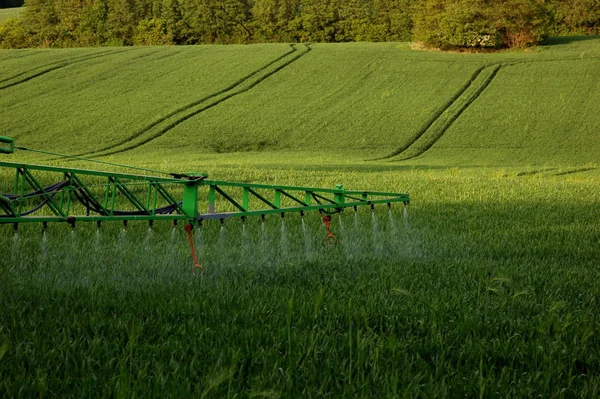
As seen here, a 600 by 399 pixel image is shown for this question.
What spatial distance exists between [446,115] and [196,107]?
1537 cm

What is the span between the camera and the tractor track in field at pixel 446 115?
3462 centimetres

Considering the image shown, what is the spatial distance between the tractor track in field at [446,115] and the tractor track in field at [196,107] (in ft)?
41.8

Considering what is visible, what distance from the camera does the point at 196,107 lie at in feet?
137

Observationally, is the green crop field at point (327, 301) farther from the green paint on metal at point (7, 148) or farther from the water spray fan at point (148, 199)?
the green paint on metal at point (7, 148)

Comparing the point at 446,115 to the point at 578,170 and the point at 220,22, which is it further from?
the point at 220,22

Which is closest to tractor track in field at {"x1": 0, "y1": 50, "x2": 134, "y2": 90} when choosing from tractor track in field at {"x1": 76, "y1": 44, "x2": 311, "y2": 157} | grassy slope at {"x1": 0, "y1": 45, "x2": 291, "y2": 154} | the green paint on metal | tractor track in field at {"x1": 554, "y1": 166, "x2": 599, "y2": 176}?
grassy slope at {"x1": 0, "y1": 45, "x2": 291, "y2": 154}

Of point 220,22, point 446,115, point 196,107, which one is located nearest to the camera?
point 446,115

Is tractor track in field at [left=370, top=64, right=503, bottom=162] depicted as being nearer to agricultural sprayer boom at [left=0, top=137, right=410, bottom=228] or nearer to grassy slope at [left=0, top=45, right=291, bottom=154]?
grassy slope at [left=0, top=45, right=291, bottom=154]

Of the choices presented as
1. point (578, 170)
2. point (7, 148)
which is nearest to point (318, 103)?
point (578, 170)

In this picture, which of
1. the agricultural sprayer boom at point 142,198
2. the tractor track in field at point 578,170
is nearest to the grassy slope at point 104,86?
the agricultural sprayer boom at point 142,198

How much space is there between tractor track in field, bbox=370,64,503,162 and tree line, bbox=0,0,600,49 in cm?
2780

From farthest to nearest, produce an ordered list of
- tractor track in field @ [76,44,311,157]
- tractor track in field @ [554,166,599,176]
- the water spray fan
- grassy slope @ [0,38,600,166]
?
grassy slope @ [0,38,600,166]
tractor track in field @ [76,44,311,157]
tractor track in field @ [554,166,599,176]
the water spray fan

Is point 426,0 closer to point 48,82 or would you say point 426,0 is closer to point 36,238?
point 48,82

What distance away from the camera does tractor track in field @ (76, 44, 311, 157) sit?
3484 cm
